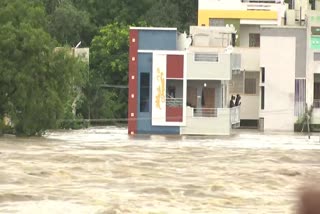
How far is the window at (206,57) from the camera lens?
4744 cm

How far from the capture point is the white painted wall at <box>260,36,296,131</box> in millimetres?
53344

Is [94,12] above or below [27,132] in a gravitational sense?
above

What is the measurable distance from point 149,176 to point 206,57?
26754 mm

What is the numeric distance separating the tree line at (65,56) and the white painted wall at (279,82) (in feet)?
42.2

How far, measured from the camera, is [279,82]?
53.7 m

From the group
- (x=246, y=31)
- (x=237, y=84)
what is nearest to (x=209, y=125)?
(x=237, y=84)

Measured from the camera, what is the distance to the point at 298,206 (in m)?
1.62

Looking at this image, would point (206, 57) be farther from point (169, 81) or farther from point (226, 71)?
point (169, 81)

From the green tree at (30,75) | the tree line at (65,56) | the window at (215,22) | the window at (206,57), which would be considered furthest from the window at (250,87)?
the green tree at (30,75)

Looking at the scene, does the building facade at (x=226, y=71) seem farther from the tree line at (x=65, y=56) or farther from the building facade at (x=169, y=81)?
the tree line at (x=65, y=56)

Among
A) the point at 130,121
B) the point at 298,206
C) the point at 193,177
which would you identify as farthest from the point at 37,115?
the point at 298,206

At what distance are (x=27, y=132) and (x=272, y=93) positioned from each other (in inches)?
840

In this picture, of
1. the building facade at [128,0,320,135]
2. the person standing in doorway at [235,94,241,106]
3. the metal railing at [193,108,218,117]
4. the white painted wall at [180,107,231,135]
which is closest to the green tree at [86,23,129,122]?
the building facade at [128,0,320,135]

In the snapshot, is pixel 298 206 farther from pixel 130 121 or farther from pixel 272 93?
pixel 272 93
